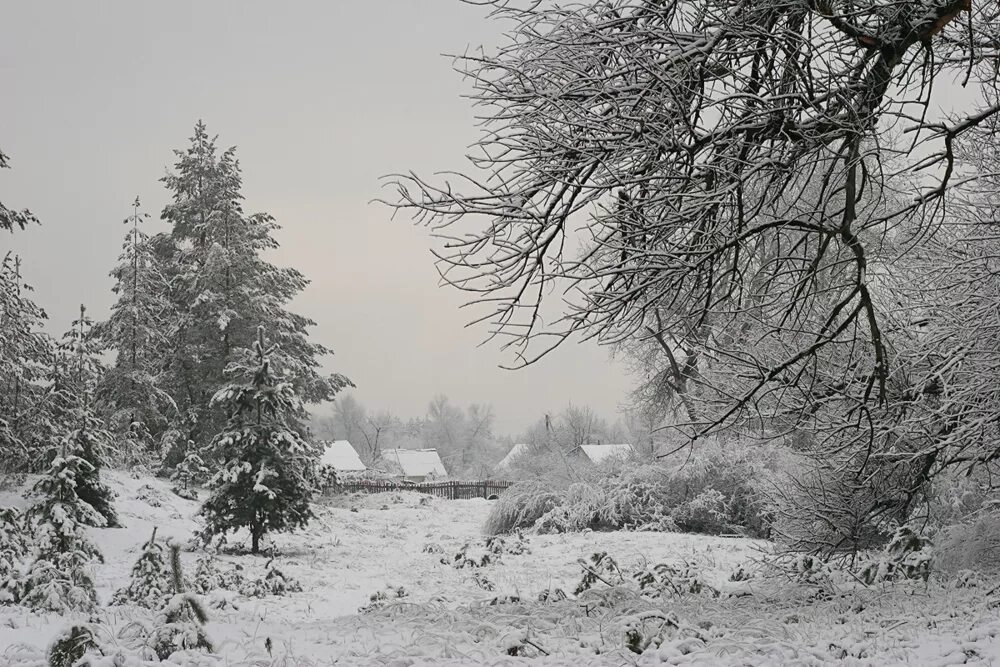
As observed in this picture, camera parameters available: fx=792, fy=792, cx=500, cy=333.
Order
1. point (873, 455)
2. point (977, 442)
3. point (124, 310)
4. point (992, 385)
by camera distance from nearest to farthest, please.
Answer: point (992, 385)
point (977, 442)
point (873, 455)
point (124, 310)

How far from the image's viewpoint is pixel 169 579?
28.5 feet

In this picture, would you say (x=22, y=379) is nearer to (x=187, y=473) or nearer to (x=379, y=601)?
(x=187, y=473)

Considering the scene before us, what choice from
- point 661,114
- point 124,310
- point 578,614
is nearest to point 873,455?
point 578,614

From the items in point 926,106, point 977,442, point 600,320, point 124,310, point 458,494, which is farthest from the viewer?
point 458,494

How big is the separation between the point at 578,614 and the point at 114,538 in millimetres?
9446

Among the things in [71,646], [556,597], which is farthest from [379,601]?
[71,646]

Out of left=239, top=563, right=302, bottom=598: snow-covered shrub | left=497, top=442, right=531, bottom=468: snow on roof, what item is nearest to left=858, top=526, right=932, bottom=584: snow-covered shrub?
left=239, top=563, right=302, bottom=598: snow-covered shrub

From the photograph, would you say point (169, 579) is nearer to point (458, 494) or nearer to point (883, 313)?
point (883, 313)

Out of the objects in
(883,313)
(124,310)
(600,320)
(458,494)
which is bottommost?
(458,494)

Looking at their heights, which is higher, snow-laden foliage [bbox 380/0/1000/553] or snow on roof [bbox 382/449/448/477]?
snow-laden foliage [bbox 380/0/1000/553]

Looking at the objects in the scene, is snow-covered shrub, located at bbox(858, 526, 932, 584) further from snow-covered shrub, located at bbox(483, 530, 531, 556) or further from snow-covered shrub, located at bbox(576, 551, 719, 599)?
snow-covered shrub, located at bbox(483, 530, 531, 556)

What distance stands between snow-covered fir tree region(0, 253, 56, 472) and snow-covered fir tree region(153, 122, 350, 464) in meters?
9.18

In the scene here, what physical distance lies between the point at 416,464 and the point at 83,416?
179ft

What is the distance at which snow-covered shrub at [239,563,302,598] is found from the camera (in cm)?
1008
